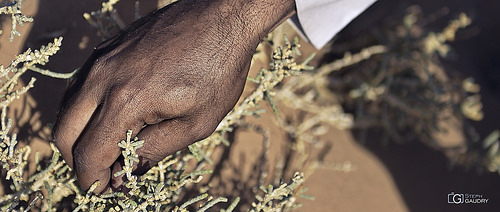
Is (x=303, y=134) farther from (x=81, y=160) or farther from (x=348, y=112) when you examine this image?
(x=81, y=160)

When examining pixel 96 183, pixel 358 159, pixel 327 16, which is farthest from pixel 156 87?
pixel 358 159

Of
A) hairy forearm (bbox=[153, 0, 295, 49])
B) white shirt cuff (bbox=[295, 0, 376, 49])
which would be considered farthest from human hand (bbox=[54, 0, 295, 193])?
white shirt cuff (bbox=[295, 0, 376, 49])

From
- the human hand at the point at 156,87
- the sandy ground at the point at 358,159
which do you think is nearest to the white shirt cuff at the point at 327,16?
the human hand at the point at 156,87

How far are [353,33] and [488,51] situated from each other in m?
0.73

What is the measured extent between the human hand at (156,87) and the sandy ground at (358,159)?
0.94 ft

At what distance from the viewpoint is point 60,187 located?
1.13m

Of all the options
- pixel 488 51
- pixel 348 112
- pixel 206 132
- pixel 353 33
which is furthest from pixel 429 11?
pixel 206 132

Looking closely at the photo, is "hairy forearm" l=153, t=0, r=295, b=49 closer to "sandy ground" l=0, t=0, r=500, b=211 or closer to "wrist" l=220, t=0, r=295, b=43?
"wrist" l=220, t=0, r=295, b=43

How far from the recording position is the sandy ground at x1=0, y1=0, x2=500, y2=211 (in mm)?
1251

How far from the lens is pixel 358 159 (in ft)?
5.82

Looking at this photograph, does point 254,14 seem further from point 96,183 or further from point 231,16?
point 96,183

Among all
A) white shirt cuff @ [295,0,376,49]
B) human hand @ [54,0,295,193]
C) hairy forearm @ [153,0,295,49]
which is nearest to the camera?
human hand @ [54,0,295,193]

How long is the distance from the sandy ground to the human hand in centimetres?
29

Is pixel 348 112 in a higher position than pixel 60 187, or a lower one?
lower
